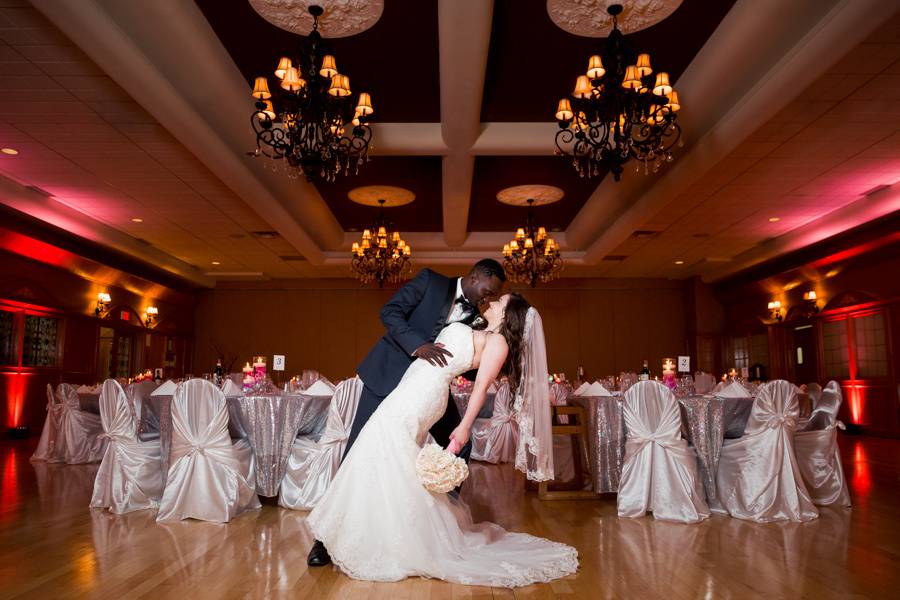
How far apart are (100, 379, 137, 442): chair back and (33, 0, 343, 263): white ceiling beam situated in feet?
8.30

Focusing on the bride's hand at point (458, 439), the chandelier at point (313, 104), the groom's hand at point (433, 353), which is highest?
the chandelier at point (313, 104)

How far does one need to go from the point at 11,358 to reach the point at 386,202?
6.28 meters

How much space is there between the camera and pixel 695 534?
366 cm

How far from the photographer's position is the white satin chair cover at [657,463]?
4.09m

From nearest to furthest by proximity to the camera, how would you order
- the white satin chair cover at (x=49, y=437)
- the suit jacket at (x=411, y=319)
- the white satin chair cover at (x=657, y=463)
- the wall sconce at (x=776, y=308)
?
the suit jacket at (x=411, y=319), the white satin chair cover at (x=657, y=463), the white satin chair cover at (x=49, y=437), the wall sconce at (x=776, y=308)

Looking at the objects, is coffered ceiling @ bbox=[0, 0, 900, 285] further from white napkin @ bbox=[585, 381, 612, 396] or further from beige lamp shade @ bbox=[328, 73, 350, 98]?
white napkin @ bbox=[585, 381, 612, 396]

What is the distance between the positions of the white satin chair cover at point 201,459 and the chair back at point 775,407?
356cm

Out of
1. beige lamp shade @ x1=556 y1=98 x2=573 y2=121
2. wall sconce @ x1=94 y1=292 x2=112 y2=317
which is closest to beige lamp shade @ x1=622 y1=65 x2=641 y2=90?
beige lamp shade @ x1=556 y1=98 x2=573 y2=121

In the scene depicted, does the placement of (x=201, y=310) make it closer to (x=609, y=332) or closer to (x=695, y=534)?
(x=609, y=332)

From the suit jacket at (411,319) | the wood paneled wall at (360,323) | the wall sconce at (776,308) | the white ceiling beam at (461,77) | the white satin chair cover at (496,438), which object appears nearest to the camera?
the suit jacket at (411,319)

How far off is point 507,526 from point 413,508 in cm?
132

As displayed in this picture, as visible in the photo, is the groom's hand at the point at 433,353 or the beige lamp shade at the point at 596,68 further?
the beige lamp shade at the point at 596,68

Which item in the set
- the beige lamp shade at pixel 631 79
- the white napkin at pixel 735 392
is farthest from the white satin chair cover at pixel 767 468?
the beige lamp shade at pixel 631 79

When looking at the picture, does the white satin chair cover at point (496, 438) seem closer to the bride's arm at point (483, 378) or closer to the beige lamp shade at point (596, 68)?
the beige lamp shade at point (596, 68)
